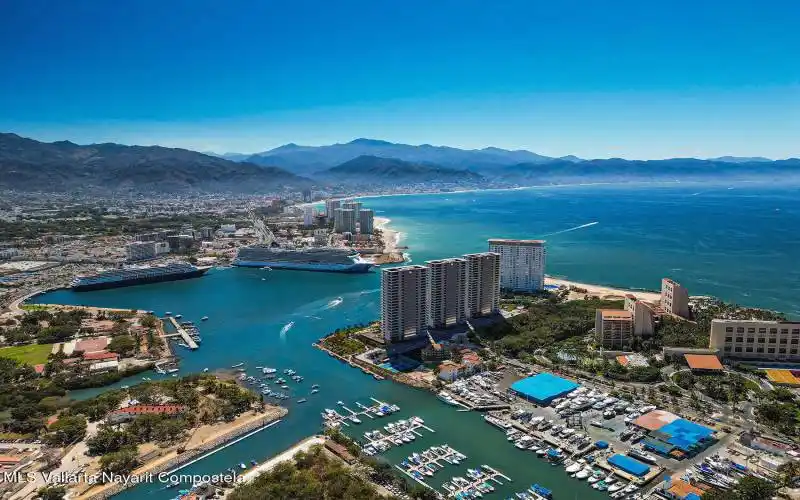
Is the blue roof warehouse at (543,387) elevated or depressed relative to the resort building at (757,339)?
depressed

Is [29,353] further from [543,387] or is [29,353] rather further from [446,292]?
[543,387]

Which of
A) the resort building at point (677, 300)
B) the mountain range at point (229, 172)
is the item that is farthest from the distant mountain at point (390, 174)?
the resort building at point (677, 300)

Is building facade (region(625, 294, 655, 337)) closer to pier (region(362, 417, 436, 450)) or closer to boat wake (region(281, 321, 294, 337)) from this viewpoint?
pier (region(362, 417, 436, 450))

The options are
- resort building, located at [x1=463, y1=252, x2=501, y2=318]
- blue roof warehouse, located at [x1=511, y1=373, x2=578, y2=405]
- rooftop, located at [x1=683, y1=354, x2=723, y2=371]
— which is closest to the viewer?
blue roof warehouse, located at [x1=511, y1=373, x2=578, y2=405]

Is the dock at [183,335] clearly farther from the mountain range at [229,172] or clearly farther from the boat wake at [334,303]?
the mountain range at [229,172]

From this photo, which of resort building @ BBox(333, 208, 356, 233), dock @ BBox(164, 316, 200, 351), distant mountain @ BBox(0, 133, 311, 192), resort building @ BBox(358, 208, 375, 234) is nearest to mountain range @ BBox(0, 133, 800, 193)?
distant mountain @ BBox(0, 133, 311, 192)

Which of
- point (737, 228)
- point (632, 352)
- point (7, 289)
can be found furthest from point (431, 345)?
point (737, 228)

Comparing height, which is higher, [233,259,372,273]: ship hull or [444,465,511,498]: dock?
[233,259,372,273]: ship hull

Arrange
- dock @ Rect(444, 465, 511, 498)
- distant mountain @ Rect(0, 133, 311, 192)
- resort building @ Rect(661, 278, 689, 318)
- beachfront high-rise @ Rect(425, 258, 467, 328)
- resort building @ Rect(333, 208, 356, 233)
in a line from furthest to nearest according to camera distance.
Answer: distant mountain @ Rect(0, 133, 311, 192), resort building @ Rect(333, 208, 356, 233), resort building @ Rect(661, 278, 689, 318), beachfront high-rise @ Rect(425, 258, 467, 328), dock @ Rect(444, 465, 511, 498)
